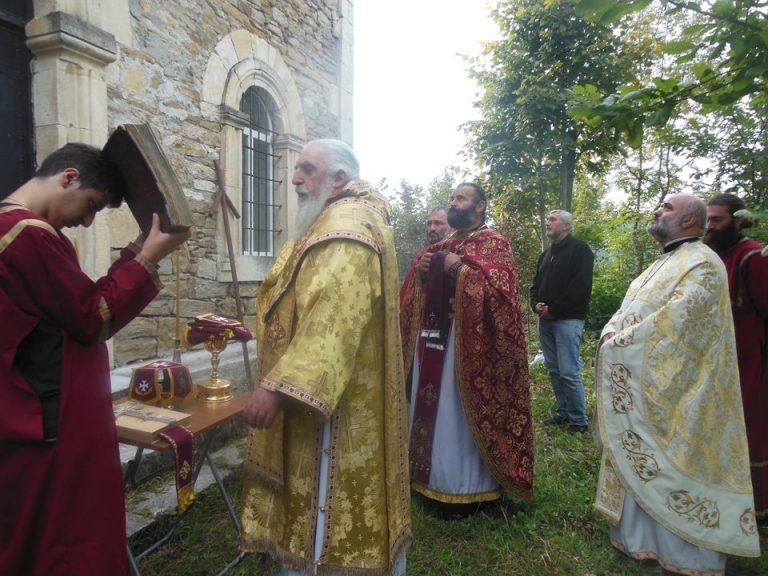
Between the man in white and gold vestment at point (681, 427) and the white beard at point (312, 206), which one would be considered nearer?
the white beard at point (312, 206)

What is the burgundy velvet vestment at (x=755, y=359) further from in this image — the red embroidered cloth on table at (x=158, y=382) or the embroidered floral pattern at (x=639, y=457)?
the red embroidered cloth on table at (x=158, y=382)

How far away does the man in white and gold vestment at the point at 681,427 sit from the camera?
2512mm

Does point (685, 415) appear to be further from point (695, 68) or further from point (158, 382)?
point (158, 382)

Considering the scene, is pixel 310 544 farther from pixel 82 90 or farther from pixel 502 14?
pixel 502 14

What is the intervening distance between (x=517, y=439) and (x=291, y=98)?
485 cm

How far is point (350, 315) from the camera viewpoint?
1716 mm

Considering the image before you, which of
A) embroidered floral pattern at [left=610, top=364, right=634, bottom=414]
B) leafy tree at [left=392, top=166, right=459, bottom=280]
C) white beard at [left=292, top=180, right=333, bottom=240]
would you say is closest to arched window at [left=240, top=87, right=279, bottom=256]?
white beard at [left=292, top=180, right=333, bottom=240]

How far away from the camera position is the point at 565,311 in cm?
475

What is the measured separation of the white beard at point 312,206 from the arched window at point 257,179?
12.9ft

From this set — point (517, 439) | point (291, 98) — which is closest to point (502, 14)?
point (291, 98)

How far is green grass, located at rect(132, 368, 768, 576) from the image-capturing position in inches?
106

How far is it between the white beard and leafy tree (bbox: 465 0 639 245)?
21.2 feet

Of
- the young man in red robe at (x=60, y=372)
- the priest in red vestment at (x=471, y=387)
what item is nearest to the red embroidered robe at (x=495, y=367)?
the priest in red vestment at (x=471, y=387)

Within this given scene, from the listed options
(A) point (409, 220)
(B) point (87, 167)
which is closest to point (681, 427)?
(B) point (87, 167)
